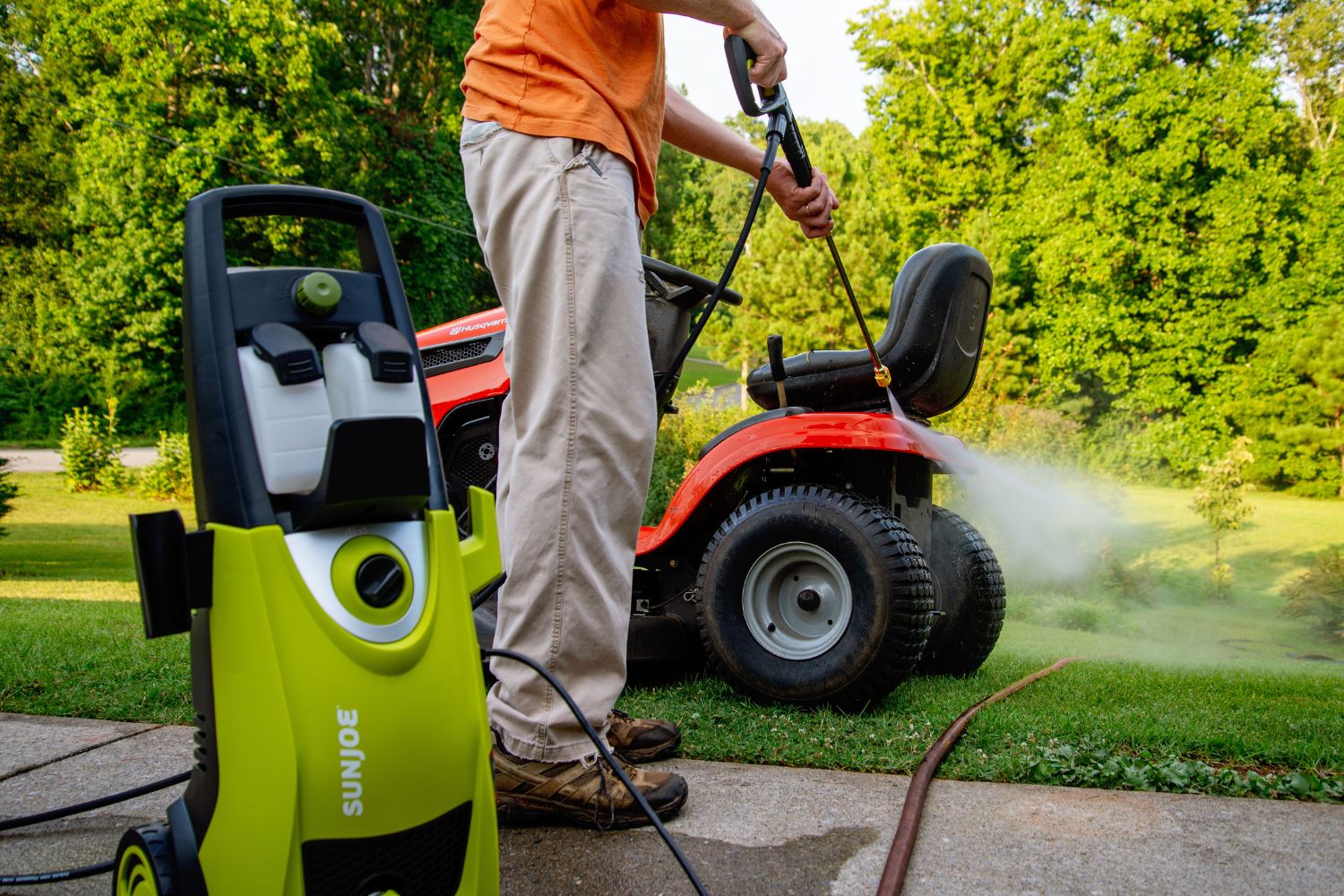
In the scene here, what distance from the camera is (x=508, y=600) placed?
1.74 m

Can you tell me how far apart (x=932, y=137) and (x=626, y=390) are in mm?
23570

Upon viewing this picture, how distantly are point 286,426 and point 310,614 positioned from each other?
0.65 ft

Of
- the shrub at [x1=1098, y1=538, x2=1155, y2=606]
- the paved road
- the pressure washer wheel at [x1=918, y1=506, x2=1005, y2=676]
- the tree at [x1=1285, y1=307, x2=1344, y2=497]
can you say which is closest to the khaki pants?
the pressure washer wheel at [x1=918, y1=506, x2=1005, y2=676]

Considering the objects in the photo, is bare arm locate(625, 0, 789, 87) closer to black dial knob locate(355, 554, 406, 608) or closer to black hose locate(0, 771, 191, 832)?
black dial knob locate(355, 554, 406, 608)

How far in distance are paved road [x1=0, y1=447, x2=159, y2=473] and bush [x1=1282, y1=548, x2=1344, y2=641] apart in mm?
19022

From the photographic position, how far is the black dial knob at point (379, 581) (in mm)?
1065

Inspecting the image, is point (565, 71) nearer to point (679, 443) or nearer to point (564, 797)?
point (564, 797)

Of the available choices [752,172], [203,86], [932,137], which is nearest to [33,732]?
[752,172]

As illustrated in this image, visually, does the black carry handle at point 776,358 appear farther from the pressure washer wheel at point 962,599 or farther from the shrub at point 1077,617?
the shrub at point 1077,617

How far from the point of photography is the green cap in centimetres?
114

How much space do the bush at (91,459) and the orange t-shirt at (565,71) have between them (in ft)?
61.3

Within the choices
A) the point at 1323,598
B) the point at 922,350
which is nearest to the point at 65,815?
the point at 922,350

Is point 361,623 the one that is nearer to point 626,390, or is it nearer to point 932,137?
point 626,390

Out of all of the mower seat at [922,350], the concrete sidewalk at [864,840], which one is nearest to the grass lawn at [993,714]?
the concrete sidewalk at [864,840]
